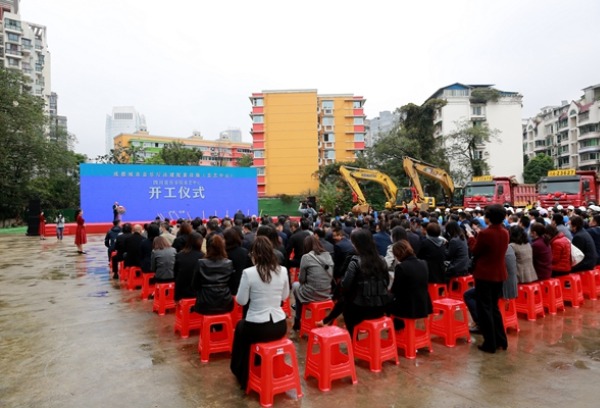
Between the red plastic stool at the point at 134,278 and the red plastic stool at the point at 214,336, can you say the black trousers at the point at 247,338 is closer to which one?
the red plastic stool at the point at 214,336

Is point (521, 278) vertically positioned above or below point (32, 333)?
above

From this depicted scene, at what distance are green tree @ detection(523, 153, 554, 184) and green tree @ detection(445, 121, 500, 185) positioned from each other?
9.06 m

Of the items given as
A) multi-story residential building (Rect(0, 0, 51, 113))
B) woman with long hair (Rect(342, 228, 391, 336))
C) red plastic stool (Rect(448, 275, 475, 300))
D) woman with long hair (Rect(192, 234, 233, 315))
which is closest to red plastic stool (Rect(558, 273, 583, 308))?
red plastic stool (Rect(448, 275, 475, 300))

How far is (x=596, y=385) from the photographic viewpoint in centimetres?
322

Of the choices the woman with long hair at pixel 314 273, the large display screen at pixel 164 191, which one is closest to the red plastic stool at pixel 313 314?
the woman with long hair at pixel 314 273

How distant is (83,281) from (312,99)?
118ft

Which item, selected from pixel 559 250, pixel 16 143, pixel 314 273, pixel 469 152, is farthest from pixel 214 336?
pixel 469 152

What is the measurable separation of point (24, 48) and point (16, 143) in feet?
111

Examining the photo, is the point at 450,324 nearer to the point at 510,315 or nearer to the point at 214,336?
the point at 510,315

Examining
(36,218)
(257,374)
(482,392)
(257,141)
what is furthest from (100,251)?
(257,141)

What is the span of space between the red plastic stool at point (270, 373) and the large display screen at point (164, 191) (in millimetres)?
20172

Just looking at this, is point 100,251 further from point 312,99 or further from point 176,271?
point 312,99

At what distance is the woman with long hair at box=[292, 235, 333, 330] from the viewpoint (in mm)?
4234

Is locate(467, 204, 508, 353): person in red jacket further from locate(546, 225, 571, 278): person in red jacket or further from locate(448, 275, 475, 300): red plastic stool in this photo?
locate(546, 225, 571, 278): person in red jacket
